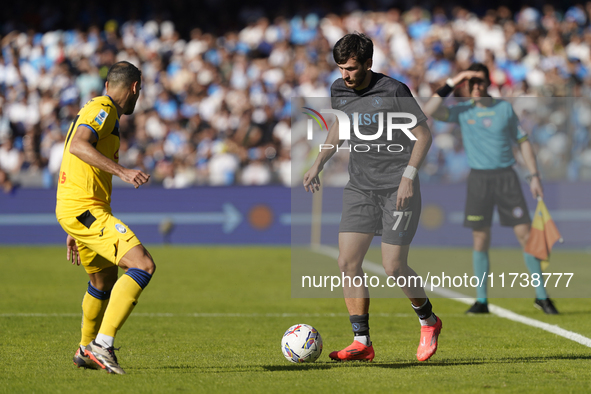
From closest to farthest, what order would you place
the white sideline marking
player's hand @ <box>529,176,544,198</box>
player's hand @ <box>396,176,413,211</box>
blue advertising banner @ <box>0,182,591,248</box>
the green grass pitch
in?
the green grass pitch → player's hand @ <box>396,176,413,211</box> → the white sideline marking → player's hand @ <box>529,176,544,198</box> → blue advertising banner @ <box>0,182,591,248</box>

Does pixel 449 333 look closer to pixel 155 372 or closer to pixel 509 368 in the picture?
pixel 509 368

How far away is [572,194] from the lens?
1692cm

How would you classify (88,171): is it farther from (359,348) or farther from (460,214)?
(460,214)

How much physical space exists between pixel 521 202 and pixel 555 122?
801cm

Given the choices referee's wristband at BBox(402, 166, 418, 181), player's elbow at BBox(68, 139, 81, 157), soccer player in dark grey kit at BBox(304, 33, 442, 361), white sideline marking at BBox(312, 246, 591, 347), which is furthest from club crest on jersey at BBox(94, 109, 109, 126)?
white sideline marking at BBox(312, 246, 591, 347)

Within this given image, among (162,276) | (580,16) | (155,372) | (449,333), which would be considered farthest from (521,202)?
(580,16)

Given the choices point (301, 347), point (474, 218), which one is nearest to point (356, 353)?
point (301, 347)

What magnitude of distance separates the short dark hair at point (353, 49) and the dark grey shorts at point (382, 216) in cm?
102

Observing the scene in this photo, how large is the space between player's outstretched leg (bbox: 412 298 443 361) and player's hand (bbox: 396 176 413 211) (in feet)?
2.68

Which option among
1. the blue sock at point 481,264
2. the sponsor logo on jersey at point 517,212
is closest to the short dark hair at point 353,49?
the sponsor logo on jersey at point 517,212

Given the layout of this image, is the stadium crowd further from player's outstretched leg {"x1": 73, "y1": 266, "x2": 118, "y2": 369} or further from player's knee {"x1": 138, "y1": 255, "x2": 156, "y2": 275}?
player's knee {"x1": 138, "y1": 255, "x2": 156, "y2": 275}

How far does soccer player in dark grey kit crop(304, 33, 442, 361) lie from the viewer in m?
5.67

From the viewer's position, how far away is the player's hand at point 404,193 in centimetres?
560

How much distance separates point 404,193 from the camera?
5609mm
